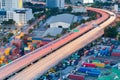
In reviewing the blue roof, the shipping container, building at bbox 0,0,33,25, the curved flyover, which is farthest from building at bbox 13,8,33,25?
the shipping container

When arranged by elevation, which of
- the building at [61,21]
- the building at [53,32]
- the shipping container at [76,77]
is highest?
the building at [61,21]

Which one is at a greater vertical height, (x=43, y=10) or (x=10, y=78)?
(x=43, y=10)

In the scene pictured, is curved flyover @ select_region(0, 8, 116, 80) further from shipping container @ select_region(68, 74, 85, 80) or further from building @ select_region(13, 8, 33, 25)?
building @ select_region(13, 8, 33, 25)

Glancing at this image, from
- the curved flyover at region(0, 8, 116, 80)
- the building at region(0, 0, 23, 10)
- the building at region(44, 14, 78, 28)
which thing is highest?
the building at region(0, 0, 23, 10)

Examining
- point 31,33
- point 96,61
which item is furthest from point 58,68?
point 31,33

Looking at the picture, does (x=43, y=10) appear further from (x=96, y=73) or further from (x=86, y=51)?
(x=96, y=73)

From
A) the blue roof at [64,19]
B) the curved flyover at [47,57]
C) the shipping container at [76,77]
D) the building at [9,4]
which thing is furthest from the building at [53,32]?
the building at [9,4]

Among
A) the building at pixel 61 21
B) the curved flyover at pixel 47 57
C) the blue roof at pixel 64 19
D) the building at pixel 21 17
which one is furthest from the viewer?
the building at pixel 21 17

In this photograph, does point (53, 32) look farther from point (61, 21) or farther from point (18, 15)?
point (18, 15)

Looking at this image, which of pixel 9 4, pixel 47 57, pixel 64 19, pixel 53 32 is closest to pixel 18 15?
pixel 64 19

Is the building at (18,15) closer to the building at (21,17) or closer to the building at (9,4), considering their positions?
the building at (21,17)

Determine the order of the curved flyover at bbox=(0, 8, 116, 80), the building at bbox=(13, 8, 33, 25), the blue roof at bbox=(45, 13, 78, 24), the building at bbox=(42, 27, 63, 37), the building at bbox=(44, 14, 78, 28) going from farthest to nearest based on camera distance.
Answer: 1. the building at bbox=(13, 8, 33, 25)
2. the blue roof at bbox=(45, 13, 78, 24)
3. the building at bbox=(44, 14, 78, 28)
4. the building at bbox=(42, 27, 63, 37)
5. the curved flyover at bbox=(0, 8, 116, 80)
